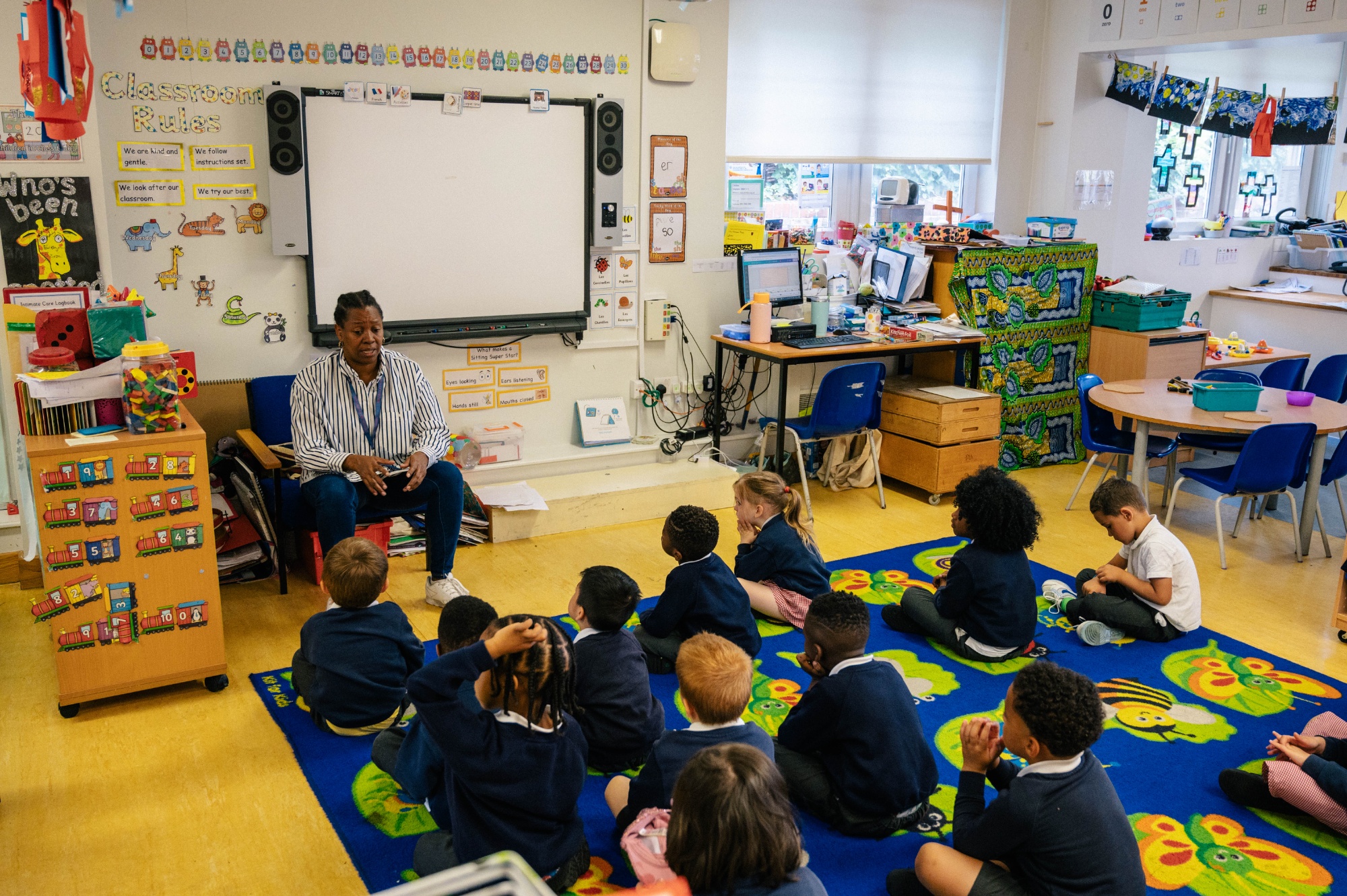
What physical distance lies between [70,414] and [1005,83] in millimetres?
5724

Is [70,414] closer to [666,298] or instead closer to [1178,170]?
[666,298]

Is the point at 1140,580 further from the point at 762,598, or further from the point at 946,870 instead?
the point at 946,870

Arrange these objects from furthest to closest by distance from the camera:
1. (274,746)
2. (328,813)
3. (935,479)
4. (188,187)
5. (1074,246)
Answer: (1074,246) → (935,479) → (188,187) → (274,746) → (328,813)

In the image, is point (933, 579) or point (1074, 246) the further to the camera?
point (1074, 246)

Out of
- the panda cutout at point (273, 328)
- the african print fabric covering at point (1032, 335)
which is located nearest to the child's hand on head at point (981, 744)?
the panda cutout at point (273, 328)

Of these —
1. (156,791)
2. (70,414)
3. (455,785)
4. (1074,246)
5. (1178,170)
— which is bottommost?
(156,791)

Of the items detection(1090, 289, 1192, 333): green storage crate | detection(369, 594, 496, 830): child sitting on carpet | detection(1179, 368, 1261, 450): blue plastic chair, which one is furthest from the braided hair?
detection(1090, 289, 1192, 333): green storage crate

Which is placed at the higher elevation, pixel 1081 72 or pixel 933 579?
pixel 1081 72

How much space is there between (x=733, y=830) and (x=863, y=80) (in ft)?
18.1

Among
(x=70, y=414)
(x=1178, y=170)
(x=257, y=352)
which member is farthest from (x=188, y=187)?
(x=1178, y=170)

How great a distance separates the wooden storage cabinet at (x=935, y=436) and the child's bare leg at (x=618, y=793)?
3.28 m

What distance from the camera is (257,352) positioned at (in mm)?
4719

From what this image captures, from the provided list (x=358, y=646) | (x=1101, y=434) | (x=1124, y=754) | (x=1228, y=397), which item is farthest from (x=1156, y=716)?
(x=358, y=646)

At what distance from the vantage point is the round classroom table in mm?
4598
